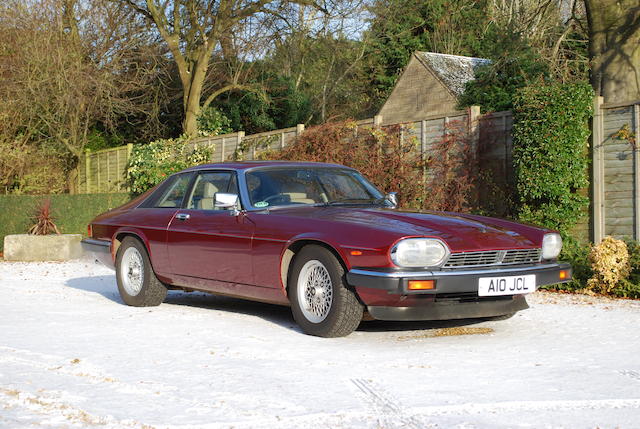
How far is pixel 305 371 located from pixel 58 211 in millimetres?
14075

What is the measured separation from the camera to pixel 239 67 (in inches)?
1148

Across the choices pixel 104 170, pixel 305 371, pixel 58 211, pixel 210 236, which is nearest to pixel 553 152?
pixel 210 236

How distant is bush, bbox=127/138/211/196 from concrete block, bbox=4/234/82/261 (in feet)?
13.5

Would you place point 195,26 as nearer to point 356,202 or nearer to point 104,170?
point 104,170

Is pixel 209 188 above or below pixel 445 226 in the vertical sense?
above

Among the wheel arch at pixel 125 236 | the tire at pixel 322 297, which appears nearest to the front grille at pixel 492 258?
the tire at pixel 322 297

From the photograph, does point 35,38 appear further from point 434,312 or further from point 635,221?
point 434,312

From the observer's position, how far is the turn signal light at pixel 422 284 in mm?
6113

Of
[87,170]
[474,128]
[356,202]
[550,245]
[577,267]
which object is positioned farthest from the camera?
[87,170]

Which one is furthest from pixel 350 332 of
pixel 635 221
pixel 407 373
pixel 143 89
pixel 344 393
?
pixel 143 89

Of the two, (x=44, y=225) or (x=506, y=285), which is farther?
(x=44, y=225)

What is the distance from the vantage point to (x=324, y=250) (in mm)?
6578

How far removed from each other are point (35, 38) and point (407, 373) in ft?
65.7

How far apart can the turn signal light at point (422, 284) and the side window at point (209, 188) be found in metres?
2.29
